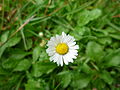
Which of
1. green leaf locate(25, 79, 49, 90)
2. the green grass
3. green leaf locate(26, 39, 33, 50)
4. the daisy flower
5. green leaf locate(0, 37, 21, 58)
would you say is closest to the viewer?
the daisy flower

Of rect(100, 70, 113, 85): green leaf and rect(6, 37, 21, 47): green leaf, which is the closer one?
rect(100, 70, 113, 85): green leaf

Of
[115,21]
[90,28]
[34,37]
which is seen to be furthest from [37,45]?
[115,21]

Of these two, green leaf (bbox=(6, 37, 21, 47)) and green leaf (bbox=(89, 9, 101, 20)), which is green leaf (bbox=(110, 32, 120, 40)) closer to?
green leaf (bbox=(89, 9, 101, 20))

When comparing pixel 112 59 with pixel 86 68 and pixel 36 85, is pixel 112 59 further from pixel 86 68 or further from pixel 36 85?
pixel 36 85

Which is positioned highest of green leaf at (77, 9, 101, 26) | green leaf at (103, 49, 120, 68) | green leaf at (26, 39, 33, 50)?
green leaf at (77, 9, 101, 26)

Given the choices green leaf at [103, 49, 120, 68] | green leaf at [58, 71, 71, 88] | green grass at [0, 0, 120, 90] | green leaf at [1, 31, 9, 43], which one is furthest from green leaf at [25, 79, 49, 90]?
green leaf at [103, 49, 120, 68]

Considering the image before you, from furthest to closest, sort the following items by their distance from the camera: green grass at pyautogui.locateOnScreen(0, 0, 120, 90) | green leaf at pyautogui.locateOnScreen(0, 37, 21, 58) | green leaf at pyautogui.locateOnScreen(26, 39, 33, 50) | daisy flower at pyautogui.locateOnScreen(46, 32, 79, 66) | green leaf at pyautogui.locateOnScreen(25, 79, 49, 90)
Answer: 1. green leaf at pyautogui.locateOnScreen(26, 39, 33, 50)
2. green leaf at pyautogui.locateOnScreen(0, 37, 21, 58)
3. green grass at pyautogui.locateOnScreen(0, 0, 120, 90)
4. green leaf at pyautogui.locateOnScreen(25, 79, 49, 90)
5. daisy flower at pyautogui.locateOnScreen(46, 32, 79, 66)
